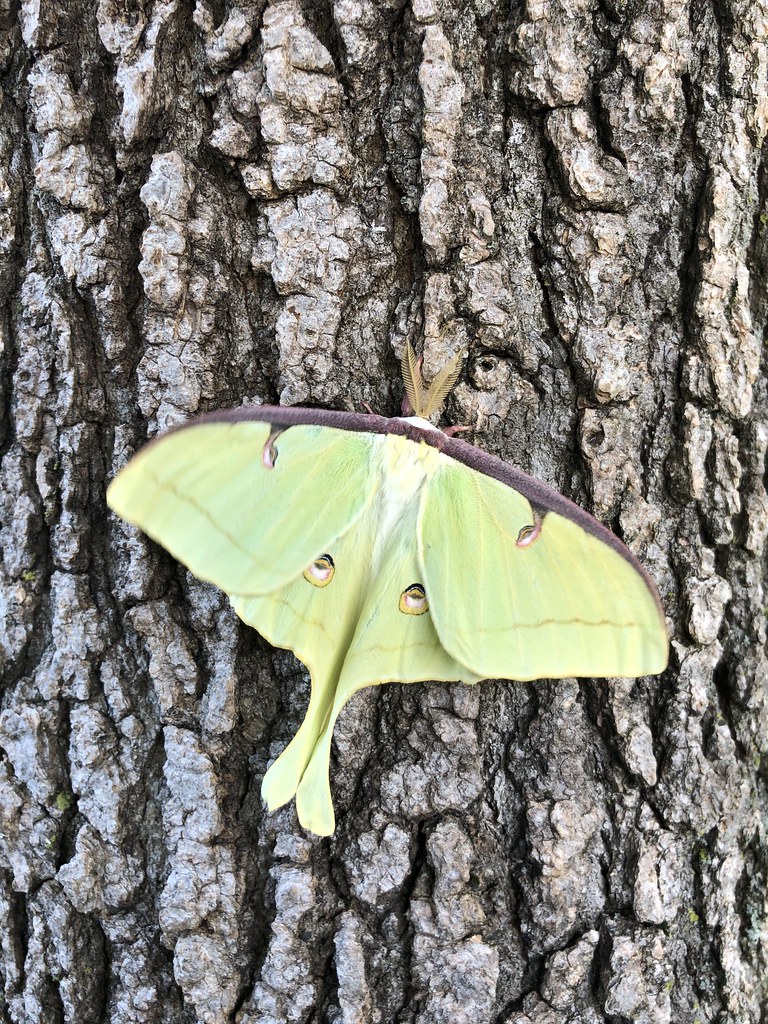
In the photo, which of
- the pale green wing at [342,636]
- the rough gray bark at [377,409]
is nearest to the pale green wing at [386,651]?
the pale green wing at [342,636]

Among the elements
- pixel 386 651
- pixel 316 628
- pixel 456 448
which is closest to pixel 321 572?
pixel 316 628

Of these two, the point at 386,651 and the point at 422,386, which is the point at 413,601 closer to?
the point at 386,651

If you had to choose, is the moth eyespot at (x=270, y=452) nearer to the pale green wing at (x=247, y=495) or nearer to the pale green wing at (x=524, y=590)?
the pale green wing at (x=247, y=495)

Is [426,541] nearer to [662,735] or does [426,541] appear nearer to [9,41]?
[662,735]

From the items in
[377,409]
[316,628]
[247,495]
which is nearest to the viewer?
[247,495]

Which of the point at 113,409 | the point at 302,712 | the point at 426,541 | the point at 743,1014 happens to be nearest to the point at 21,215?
the point at 113,409

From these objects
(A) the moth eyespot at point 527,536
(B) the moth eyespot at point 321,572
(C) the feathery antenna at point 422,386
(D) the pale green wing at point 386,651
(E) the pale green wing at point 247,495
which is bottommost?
(D) the pale green wing at point 386,651

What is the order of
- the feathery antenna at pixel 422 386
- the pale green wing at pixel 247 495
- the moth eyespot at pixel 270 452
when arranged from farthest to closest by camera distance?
1. the feathery antenna at pixel 422 386
2. the moth eyespot at pixel 270 452
3. the pale green wing at pixel 247 495
